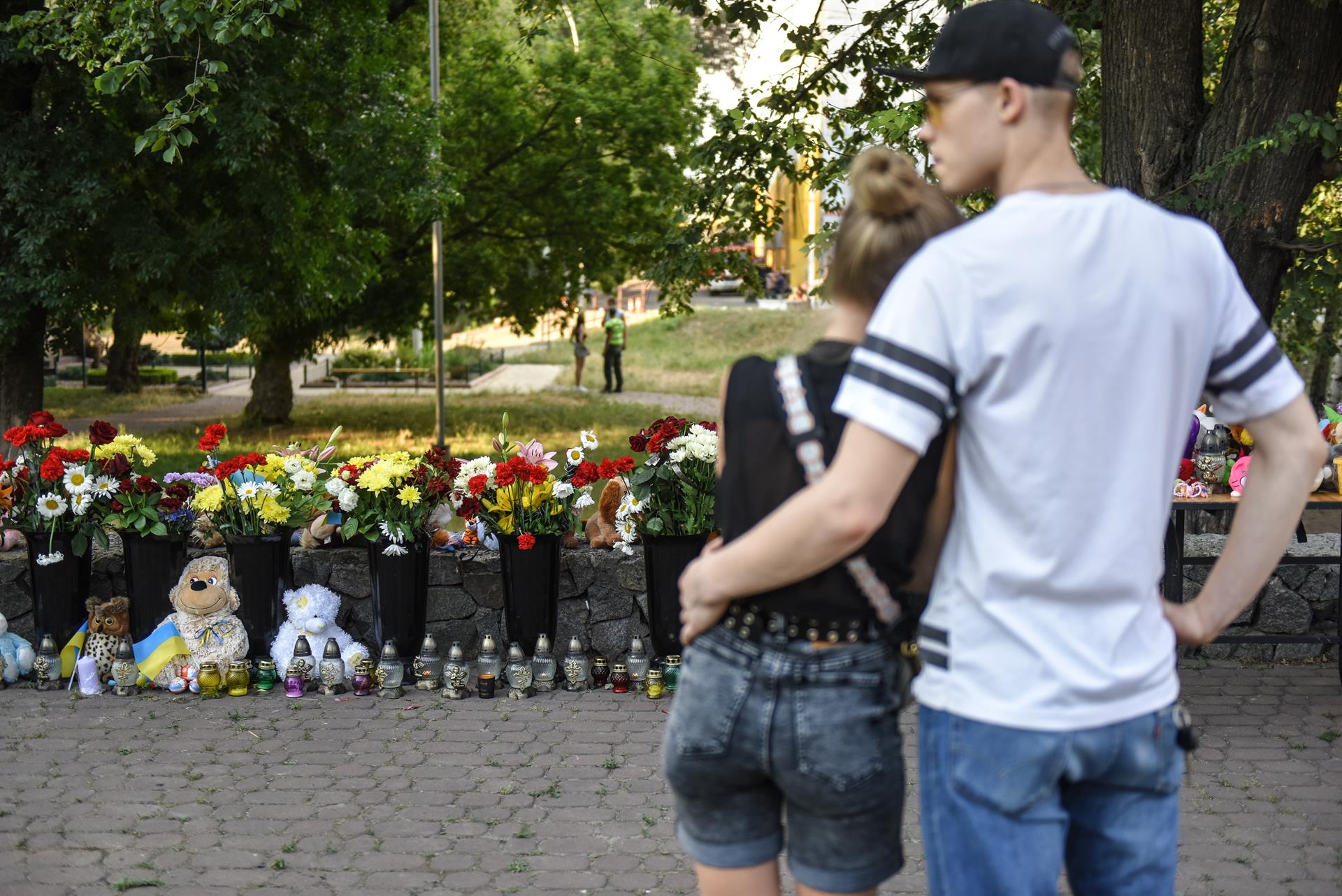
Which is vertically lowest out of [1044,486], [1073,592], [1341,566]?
[1341,566]

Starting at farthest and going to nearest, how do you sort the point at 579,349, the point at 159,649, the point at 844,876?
the point at 579,349 < the point at 159,649 < the point at 844,876

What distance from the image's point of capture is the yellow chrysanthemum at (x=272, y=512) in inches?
263

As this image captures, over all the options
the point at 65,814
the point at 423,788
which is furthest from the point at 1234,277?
the point at 65,814

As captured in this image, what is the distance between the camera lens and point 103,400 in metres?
28.4

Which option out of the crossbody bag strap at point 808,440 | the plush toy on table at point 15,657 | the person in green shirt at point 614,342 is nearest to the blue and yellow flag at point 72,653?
the plush toy on table at point 15,657

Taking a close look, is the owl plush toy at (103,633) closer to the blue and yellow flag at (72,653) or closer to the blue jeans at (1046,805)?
the blue and yellow flag at (72,653)

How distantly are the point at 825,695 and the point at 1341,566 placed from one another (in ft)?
17.8

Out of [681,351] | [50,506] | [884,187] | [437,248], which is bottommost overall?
[50,506]

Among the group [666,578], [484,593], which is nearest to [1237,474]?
[666,578]

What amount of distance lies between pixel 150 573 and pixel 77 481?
0.56m

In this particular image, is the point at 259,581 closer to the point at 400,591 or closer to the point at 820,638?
the point at 400,591

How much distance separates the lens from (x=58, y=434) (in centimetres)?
714

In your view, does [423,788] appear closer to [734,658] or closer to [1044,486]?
[734,658]

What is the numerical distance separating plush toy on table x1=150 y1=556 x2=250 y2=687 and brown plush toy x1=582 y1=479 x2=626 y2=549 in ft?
5.67
